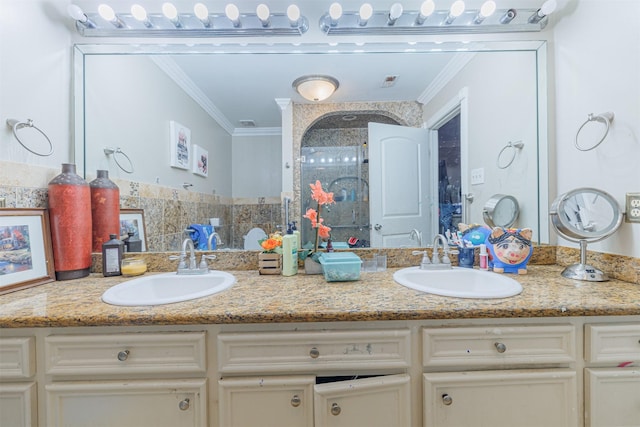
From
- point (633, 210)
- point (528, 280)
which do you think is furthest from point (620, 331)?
point (633, 210)

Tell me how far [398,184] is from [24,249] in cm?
175

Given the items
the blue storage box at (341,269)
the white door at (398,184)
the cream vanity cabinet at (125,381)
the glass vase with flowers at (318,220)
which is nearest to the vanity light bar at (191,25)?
the white door at (398,184)

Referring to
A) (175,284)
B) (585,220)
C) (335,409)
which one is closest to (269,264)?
(175,284)

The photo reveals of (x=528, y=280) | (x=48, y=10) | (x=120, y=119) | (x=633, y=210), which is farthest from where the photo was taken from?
(x=120, y=119)

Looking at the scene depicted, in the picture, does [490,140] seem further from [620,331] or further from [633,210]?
[620,331]

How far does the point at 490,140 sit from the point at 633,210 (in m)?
0.67

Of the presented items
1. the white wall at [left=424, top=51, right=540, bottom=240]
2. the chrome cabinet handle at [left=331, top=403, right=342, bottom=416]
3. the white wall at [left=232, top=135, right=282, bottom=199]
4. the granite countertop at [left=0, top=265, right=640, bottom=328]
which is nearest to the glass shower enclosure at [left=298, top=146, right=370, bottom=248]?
the white wall at [left=232, top=135, right=282, bottom=199]

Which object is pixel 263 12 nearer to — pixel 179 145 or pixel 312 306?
pixel 179 145

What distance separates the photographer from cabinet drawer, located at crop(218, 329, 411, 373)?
2.62 feet

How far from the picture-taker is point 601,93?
1.12 m

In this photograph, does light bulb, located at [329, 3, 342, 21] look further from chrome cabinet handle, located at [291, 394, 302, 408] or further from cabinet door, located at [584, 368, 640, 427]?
cabinet door, located at [584, 368, 640, 427]

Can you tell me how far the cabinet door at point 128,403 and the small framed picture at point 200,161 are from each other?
989mm

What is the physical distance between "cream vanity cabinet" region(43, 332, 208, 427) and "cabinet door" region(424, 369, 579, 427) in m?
0.73

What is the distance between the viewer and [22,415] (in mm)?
785
